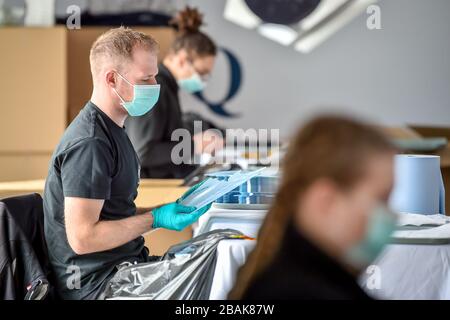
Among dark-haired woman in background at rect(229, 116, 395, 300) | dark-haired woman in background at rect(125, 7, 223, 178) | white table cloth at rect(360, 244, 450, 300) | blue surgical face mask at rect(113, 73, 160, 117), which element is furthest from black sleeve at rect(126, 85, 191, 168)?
dark-haired woman in background at rect(229, 116, 395, 300)

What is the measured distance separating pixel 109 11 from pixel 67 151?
3976 mm

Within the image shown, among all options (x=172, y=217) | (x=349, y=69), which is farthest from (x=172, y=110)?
(x=349, y=69)

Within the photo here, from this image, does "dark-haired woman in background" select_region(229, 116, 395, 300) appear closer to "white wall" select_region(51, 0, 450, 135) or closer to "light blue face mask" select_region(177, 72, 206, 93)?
"light blue face mask" select_region(177, 72, 206, 93)

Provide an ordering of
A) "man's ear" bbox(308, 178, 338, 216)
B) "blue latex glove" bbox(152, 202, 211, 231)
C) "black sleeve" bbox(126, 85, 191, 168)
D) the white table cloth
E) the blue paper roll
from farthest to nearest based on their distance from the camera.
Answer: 1. "black sleeve" bbox(126, 85, 191, 168)
2. the blue paper roll
3. "blue latex glove" bbox(152, 202, 211, 231)
4. the white table cloth
5. "man's ear" bbox(308, 178, 338, 216)

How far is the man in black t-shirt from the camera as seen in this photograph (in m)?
1.66

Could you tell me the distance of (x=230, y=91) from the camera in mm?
5738

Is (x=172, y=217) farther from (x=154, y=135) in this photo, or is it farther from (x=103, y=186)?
(x=154, y=135)

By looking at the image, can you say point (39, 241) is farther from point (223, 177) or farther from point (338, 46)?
point (338, 46)

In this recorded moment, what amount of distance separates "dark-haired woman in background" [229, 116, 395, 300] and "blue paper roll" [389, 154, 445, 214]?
118cm

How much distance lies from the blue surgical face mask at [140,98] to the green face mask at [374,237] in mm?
1063

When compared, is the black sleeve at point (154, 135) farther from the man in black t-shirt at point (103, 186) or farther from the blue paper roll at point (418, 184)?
the blue paper roll at point (418, 184)

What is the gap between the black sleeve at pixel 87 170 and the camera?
1648 mm

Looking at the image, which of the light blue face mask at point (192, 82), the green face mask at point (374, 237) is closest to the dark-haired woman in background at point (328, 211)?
the green face mask at point (374, 237)

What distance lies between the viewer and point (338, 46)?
18.7 feet
